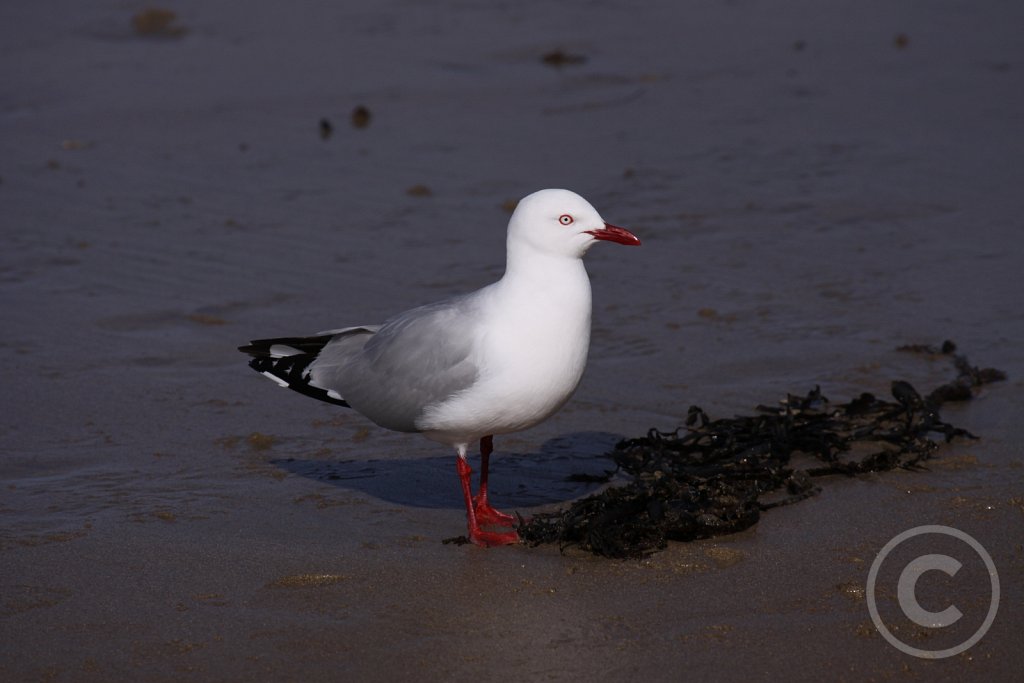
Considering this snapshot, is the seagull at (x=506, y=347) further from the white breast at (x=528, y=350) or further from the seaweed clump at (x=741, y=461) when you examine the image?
the seaweed clump at (x=741, y=461)

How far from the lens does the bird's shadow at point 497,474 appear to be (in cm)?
559

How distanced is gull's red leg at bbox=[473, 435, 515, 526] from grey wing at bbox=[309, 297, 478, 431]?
1.21 ft

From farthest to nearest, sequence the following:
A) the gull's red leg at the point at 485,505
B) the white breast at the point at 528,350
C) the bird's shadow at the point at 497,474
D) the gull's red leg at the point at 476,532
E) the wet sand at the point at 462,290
→ the bird's shadow at the point at 497,474 < the gull's red leg at the point at 485,505 < the gull's red leg at the point at 476,532 < the white breast at the point at 528,350 < the wet sand at the point at 462,290

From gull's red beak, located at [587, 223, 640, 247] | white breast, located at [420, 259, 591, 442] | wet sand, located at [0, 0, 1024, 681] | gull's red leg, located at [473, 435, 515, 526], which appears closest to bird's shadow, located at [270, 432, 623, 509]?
wet sand, located at [0, 0, 1024, 681]

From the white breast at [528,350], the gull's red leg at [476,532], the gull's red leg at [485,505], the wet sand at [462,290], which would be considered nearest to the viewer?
the wet sand at [462,290]

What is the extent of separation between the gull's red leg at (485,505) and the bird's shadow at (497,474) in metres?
0.13

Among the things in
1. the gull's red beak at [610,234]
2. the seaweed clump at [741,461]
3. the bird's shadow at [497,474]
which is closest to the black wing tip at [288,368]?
the bird's shadow at [497,474]

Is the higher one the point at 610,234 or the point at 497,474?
the point at 610,234

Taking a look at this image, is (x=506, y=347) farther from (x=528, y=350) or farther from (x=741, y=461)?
(x=741, y=461)

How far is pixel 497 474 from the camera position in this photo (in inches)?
232

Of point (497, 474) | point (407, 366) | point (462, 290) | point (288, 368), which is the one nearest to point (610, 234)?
point (407, 366)

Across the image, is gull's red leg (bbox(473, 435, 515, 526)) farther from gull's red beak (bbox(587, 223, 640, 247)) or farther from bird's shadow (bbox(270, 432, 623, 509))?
gull's red beak (bbox(587, 223, 640, 247))

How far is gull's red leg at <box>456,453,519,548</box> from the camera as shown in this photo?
5039 millimetres

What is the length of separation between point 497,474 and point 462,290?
6.72ft
